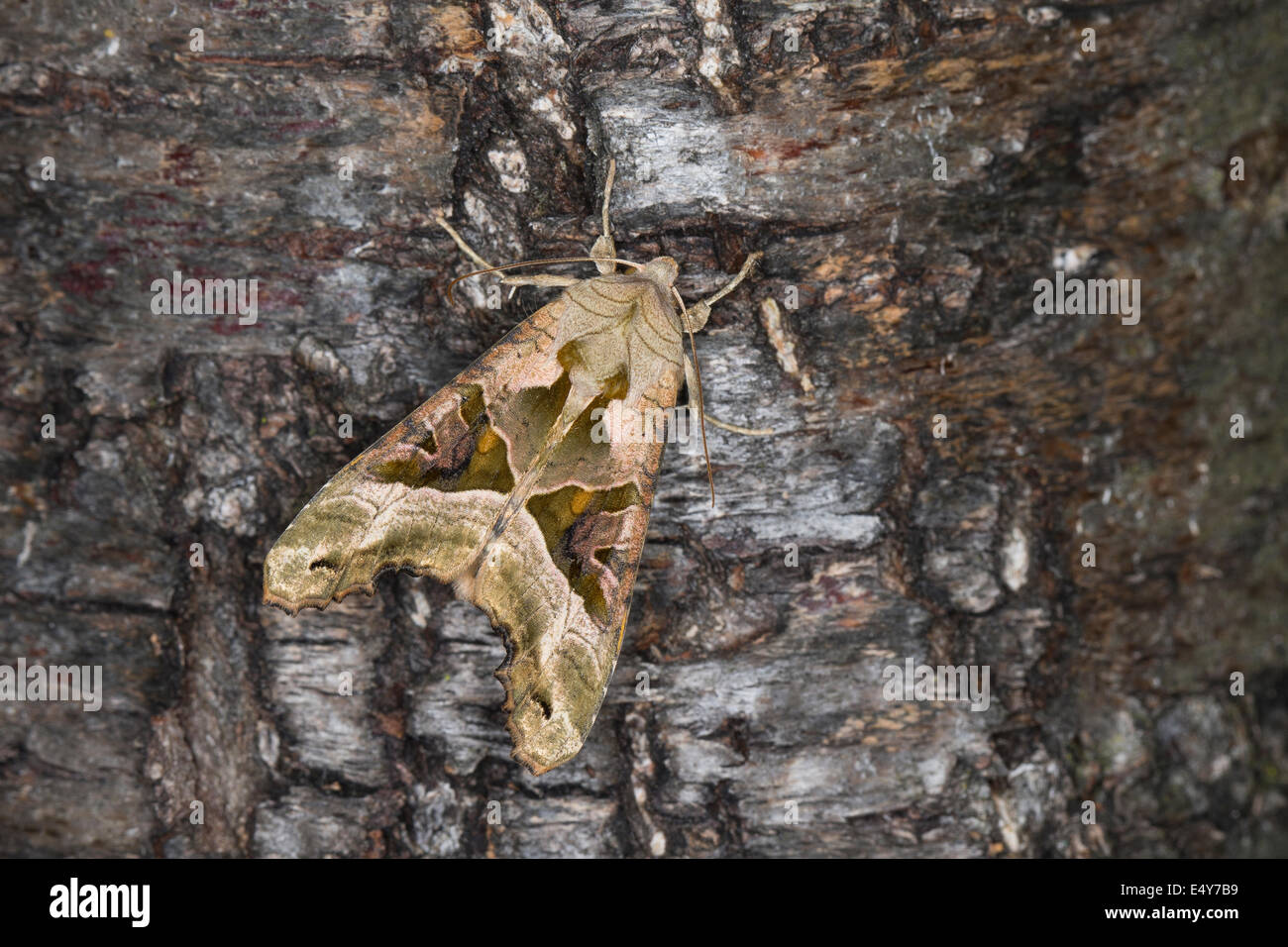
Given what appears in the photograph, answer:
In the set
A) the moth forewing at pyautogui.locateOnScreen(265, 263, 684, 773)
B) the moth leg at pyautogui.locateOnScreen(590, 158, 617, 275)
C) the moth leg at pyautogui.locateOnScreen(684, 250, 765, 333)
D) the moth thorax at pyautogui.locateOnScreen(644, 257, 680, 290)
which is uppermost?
the moth leg at pyautogui.locateOnScreen(590, 158, 617, 275)

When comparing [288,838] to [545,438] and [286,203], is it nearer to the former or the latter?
[545,438]

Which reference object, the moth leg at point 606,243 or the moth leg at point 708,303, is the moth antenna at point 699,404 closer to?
the moth leg at point 708,303

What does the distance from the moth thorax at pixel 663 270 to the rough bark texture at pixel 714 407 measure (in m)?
0.06

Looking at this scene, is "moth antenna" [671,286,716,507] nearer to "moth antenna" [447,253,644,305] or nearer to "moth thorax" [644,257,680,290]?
"moth thorax" [644,257,680,290]

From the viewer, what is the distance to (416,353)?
2.38 meters

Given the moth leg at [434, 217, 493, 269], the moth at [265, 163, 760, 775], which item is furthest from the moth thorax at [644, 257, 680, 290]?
the moth leg at [434, 217, 493, 269]

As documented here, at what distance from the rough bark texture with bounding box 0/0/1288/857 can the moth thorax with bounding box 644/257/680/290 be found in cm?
6

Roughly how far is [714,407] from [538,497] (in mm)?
571

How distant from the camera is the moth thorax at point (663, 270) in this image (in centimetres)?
226

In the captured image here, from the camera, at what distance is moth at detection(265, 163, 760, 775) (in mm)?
2264

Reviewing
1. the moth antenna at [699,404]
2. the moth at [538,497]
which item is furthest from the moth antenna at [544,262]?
the moth antenna at [699,404]

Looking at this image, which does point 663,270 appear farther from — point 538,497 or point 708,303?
point 538,497

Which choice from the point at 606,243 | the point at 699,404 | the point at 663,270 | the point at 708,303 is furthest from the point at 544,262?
the point at 699,404
